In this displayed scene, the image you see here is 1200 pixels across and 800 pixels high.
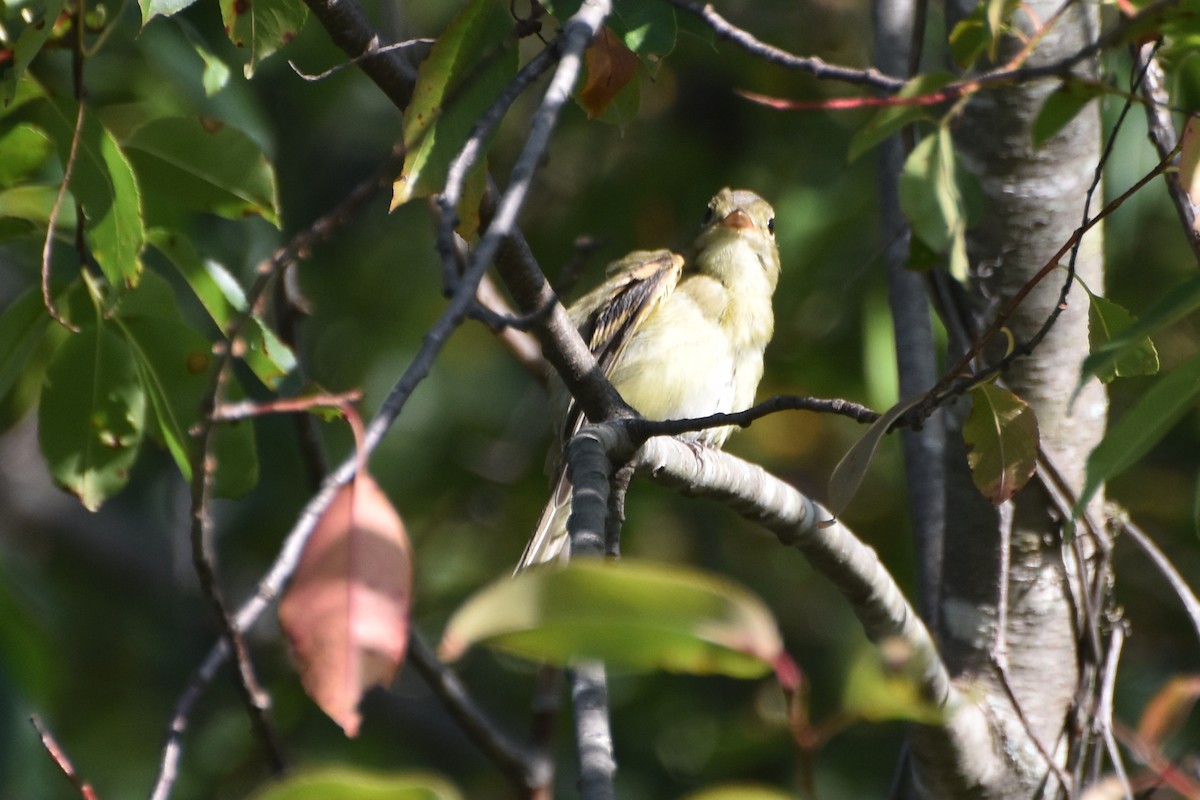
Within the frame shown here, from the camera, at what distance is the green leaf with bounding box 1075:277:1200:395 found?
1.51 metres

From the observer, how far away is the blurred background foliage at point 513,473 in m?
5.64

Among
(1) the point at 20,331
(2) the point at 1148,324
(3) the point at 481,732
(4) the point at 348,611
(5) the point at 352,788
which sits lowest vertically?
(3) the point at 481,732

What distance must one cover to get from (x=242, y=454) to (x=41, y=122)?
2.35 feet

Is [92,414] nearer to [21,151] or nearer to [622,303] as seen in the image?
[21,151]

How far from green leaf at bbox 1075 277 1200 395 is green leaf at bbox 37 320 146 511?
175 centimetres

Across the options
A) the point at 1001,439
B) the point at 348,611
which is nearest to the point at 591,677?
the point at 348,611

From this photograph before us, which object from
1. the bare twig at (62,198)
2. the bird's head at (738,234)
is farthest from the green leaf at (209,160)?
the bird's head at (738,234)

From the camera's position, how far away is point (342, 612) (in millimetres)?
1232

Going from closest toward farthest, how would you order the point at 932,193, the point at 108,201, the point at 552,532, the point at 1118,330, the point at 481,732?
the point at 932,193 → the point at 108,201 → the point at 1118,330 → the point at 481,732 → the point at 552,532

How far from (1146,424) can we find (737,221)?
3129mm

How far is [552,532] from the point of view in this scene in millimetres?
4070

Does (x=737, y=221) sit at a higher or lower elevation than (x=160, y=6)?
higher

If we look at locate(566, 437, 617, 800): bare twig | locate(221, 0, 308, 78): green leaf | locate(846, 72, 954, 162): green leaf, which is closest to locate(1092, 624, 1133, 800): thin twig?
locate(566, 437, 617, 800): bare twig

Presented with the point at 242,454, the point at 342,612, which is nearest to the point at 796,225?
the point at 242,454
